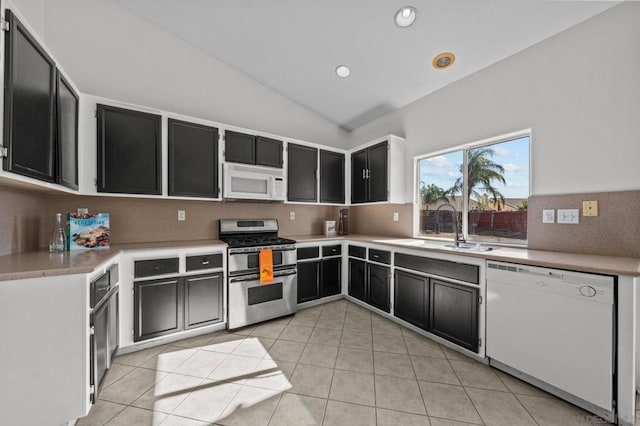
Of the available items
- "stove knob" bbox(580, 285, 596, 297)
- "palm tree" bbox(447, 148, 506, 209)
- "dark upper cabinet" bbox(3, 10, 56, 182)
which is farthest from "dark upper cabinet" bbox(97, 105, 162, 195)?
"stove knob" bbox(580, 285, 596, 297)

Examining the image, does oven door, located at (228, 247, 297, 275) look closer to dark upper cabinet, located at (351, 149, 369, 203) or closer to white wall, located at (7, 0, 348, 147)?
dark upper cabinet, located at (351, 149, 369, 203)

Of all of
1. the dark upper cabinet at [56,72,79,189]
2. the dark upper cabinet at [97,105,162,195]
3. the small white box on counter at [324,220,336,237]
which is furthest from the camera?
the small white box on counter at [324,220,336,237]

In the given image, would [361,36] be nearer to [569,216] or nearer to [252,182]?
[252,182]

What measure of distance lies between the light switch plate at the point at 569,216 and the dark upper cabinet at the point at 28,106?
3.64 metres

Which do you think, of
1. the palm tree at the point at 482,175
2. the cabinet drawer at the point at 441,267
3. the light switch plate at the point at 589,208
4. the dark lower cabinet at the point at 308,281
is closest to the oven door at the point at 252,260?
the dark lower cabinet at the point at 308,281

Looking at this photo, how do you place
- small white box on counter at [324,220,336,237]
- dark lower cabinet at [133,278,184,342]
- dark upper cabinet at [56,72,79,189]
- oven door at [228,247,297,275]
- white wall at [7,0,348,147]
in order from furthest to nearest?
1. small white box on counter at [324,220,336,237]
2. oven door at [228,247,297,275]
3. white wall at [7,0,348,147]
4. dark lower cabinet at [133,278,184,342]
5. dark upper cabinet at [56,72,79,189]

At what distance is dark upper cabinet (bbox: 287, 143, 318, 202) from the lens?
3449mm

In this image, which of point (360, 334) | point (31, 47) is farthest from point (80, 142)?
point (360, 334)

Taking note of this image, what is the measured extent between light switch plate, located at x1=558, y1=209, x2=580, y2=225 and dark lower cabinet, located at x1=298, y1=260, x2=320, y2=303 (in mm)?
2459

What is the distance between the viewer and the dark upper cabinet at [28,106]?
1.23 metres

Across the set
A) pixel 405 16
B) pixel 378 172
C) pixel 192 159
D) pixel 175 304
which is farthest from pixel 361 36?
pixel 175 304

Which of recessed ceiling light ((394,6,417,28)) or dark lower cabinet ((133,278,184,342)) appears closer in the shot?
recessed ceiling light ((394,6,417,28))

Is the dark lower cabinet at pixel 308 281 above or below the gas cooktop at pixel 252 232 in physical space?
below

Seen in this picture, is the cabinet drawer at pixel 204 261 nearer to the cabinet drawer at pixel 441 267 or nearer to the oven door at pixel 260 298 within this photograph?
the oven door at pixel 260 298
